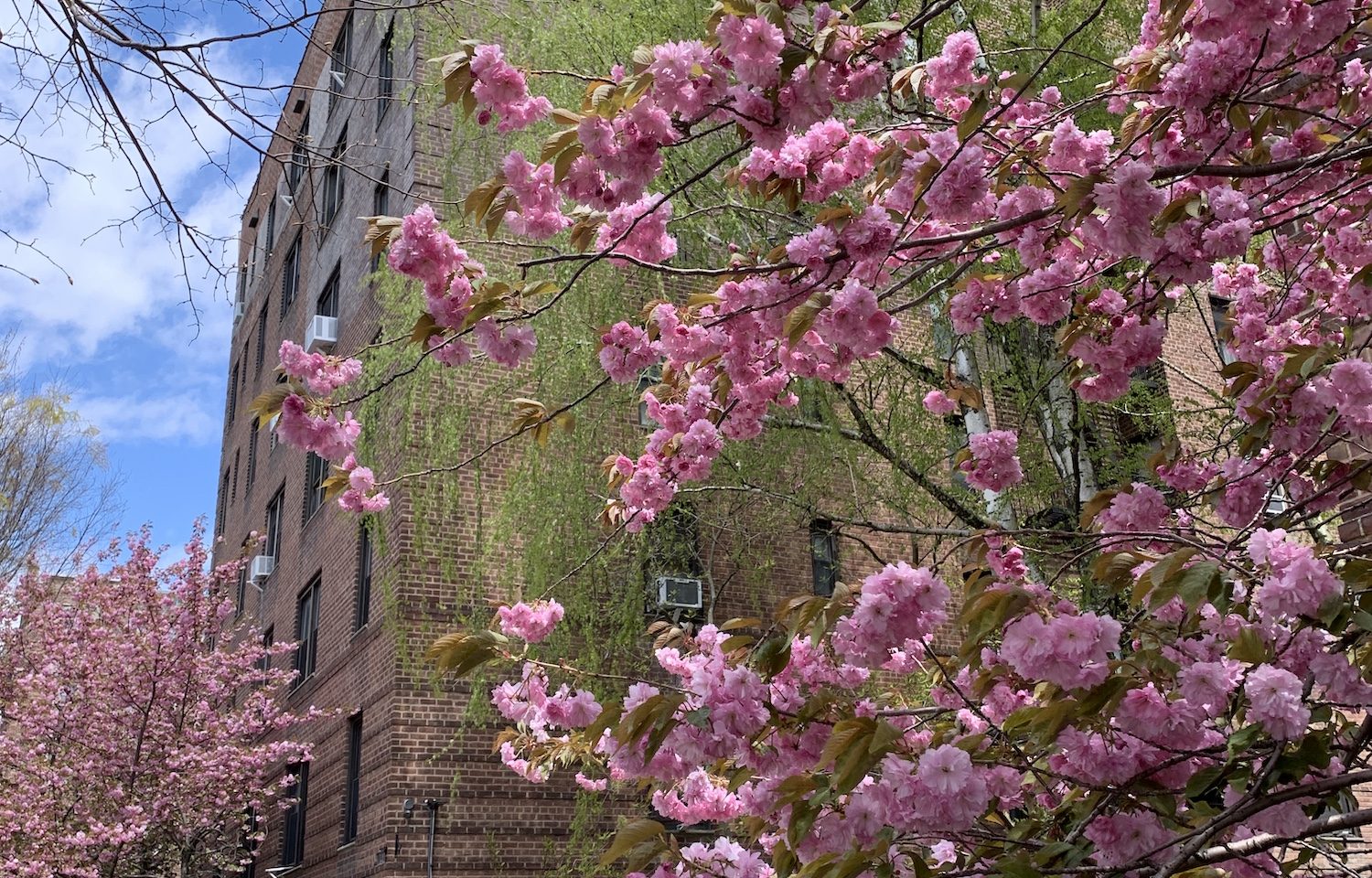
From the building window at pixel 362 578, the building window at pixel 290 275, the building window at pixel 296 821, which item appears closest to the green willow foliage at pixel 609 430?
the building window at pixel 362 578

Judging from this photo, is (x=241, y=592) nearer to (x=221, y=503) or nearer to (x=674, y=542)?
(x=221, y=503)

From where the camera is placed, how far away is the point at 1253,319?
4785 millimetres

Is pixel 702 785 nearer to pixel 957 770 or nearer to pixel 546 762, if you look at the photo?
pixel 546 762

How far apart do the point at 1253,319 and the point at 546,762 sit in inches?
147

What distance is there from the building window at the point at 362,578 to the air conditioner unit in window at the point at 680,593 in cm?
383

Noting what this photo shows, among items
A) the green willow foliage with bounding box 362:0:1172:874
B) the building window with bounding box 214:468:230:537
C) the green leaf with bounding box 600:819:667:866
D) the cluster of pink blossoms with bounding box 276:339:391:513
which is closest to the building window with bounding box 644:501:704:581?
the green willow foliage with bounding box 362:0:1172:874

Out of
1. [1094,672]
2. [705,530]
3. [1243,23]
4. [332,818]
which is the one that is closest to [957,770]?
[1094,672]

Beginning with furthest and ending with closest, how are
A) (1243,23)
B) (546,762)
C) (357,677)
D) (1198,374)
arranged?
(1198,374)
(357,677)
(546,762)
(1243,23)

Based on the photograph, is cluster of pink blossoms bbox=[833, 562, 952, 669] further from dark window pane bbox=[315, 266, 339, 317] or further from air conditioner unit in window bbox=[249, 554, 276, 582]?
air conditioner unit in window bbox=[249, 554, 276, 582]

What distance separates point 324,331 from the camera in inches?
639

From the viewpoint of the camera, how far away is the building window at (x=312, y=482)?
16125mm

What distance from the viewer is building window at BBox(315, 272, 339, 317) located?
679 inches

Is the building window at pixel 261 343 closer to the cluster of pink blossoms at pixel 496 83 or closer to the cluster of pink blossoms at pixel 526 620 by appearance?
the cluster of pink blossoms at pixel 526 620

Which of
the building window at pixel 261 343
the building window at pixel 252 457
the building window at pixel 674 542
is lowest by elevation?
the building window at pixel 674 542
